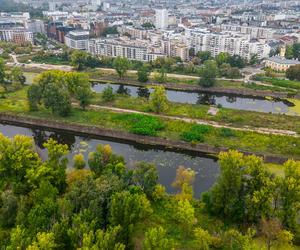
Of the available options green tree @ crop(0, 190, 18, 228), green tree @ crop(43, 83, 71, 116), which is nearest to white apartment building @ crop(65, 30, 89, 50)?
green tree @ crop(43, 83, 71, 116)

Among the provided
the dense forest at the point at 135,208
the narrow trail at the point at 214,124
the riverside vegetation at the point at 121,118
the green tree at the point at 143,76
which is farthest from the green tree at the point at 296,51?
the dense forest at the point at 135,208

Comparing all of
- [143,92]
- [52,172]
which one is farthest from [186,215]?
[143,92]

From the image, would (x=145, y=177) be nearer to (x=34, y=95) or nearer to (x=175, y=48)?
(x=34, y=95)

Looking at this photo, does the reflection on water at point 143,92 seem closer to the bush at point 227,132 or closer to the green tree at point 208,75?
the green tree at point 208,75

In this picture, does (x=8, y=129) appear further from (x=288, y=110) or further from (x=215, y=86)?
(x=288, y=110)

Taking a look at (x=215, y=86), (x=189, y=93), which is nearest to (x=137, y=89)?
(x=189, y=93)
